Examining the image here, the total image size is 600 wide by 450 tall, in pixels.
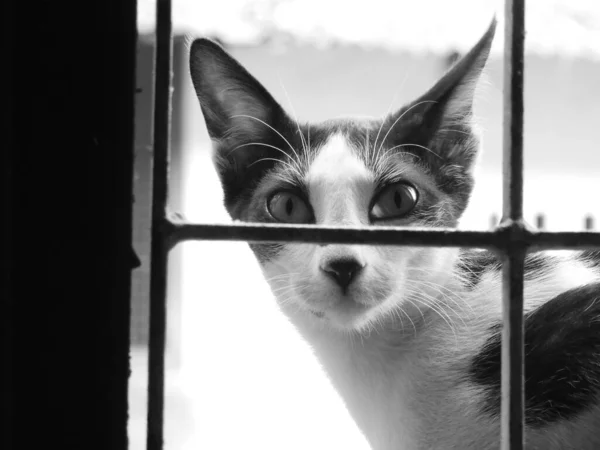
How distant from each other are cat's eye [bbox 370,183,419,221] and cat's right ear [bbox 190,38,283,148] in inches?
10.4

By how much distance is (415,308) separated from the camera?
3.43 ft

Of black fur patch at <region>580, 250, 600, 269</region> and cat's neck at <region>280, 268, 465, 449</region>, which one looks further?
black fur patch at <region>580, 250, 600, 269</region>

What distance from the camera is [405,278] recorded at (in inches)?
39.6

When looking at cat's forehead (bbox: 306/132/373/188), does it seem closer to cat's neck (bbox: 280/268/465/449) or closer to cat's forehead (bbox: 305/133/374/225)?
cat's forehead (bbox: 305/133/374/225)

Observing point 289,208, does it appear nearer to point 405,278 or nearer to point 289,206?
point 289,206

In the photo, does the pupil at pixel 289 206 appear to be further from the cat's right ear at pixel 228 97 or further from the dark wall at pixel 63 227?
the dark wall at pixel 63 227

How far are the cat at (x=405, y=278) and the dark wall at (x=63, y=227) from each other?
42 cm

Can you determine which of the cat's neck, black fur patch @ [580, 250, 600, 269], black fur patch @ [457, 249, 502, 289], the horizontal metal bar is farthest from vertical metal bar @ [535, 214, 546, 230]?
the horizontal metal bar

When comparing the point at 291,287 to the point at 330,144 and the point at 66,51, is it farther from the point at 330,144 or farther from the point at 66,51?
the point at 66,51

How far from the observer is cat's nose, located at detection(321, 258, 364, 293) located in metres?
0.90

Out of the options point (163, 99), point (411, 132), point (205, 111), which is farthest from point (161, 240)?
point (411, 132)

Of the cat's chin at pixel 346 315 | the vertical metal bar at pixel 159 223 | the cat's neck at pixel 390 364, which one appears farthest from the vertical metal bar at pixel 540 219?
the vertical metal bar at pixel 159 223

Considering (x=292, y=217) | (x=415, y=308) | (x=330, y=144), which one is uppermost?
(x=330, y=144)

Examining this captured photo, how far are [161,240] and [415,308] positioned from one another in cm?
60
